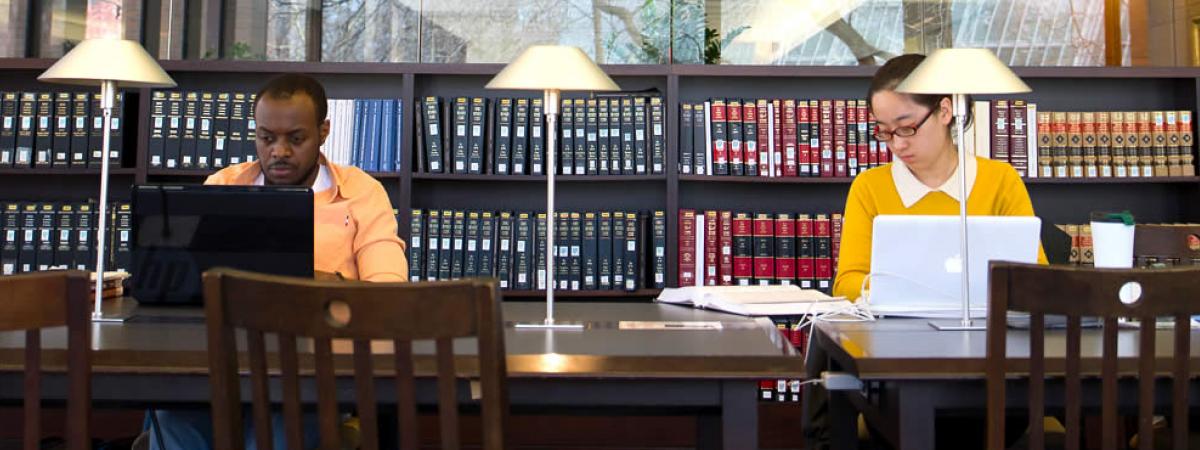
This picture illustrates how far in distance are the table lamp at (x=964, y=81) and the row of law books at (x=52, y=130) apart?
2638mm

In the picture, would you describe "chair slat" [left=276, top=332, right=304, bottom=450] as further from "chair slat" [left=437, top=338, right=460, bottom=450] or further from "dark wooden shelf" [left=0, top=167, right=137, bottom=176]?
"dark wooden shelf" [left=0, top=167, right=137, bottom=176]

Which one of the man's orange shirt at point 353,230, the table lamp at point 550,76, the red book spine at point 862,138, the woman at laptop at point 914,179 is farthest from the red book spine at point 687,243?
the table lamp at point 550,76

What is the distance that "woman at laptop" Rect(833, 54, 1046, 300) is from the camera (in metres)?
2.38

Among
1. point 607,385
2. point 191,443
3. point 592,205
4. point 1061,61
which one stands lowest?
point 191,443

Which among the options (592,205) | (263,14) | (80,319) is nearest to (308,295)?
(80,319)

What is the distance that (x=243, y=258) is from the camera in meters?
1.81

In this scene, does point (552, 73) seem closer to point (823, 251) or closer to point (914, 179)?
point (914, 179)

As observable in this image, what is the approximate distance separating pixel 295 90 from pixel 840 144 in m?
1.84

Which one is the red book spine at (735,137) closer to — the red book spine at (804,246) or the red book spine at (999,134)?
the red book spine at (804,246)

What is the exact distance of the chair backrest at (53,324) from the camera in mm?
1269

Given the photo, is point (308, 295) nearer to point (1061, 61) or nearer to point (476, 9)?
point (476, 9)

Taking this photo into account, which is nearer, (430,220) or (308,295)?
(308,295)

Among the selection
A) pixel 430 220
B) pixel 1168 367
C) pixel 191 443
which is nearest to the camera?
pixel 1168 367

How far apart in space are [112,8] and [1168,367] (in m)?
3.74
